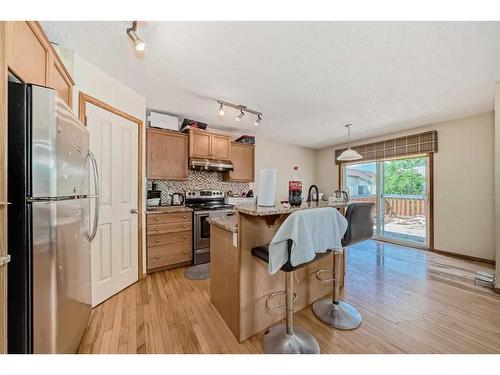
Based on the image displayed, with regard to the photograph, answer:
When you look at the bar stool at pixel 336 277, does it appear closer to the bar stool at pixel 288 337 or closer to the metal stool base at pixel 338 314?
the metal stool base at pixel 338 314

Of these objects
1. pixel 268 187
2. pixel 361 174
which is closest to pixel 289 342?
pixel 268 187

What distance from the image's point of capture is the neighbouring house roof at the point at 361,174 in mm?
4505

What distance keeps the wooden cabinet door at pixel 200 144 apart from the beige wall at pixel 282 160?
1.46m

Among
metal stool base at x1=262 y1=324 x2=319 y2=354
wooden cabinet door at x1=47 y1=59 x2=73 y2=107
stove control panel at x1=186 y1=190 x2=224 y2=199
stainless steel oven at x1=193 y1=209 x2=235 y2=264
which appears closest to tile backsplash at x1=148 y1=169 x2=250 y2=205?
stove control panel at x1=186 y1=190 x2=224 y2=199

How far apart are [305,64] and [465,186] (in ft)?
11.5

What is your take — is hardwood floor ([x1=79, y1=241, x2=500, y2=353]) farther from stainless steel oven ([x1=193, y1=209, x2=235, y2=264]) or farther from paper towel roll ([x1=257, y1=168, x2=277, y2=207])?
paper towel roll ([x1=257, y1=168, x2=277, y2=207])

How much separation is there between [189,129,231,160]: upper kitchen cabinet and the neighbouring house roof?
325cm

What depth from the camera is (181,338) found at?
1492 millimetres

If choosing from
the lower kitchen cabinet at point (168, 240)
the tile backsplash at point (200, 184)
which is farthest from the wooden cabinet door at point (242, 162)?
the lower kitchen cabinet at point (168, 240)

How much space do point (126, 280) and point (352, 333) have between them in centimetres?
238

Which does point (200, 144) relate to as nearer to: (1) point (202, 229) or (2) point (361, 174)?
(1) point (202, 229)

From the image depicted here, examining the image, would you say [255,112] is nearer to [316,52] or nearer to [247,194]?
[316,52]

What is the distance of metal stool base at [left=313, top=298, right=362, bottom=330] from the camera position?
5.39 ft
